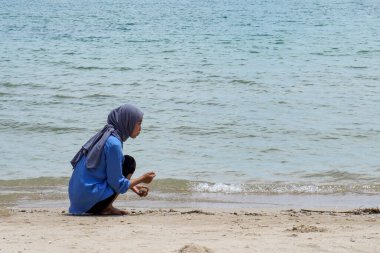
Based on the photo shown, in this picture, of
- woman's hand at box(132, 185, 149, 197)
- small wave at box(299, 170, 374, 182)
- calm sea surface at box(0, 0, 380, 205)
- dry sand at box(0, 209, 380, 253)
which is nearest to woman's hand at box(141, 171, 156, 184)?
woman's hand at box(132, 185, 149, 197)

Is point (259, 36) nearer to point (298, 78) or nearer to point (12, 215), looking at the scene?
point (298, 78)

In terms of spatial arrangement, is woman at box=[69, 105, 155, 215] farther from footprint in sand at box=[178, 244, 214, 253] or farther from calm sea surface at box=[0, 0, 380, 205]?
calm sea surface at box=[0, 0, 380, 205]

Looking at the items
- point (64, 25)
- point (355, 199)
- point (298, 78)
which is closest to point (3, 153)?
point (355, 199)

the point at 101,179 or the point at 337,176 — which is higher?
the point at 101,179

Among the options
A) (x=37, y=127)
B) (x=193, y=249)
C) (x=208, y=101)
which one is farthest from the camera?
(x=208, y=101)

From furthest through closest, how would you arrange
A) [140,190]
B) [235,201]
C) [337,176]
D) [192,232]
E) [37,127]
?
[37,127] < [337,176] < [235,201] < [140,190] < [192,232]

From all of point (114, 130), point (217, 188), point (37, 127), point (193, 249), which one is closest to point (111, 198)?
point (114, 130)

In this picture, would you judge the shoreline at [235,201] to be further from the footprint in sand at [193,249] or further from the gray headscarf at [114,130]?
the footprint in sand at [193,249]

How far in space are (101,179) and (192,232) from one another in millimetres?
1107

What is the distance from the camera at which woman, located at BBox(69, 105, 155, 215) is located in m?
6.59

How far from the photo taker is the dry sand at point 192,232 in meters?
5.36

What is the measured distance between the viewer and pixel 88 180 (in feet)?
22.0

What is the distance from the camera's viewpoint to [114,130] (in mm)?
6707

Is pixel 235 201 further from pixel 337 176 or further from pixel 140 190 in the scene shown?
pixel 140 190
